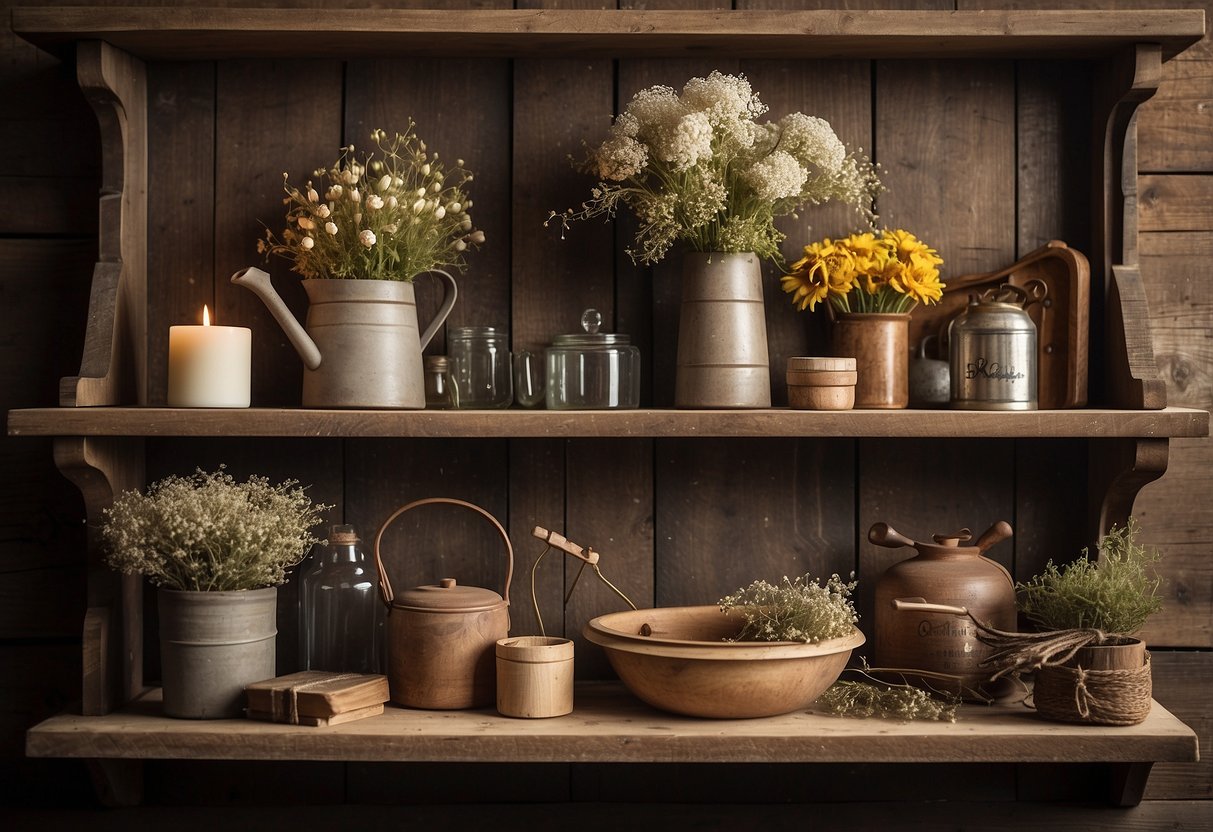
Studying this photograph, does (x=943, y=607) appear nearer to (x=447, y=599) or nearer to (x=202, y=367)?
(x=447, y=599)

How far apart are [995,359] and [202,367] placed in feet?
3.05

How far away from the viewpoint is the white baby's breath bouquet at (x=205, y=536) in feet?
4.05

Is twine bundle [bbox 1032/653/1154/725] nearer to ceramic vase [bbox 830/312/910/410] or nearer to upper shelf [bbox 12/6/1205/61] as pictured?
ceramic vase [bbox 830/312/910/410]

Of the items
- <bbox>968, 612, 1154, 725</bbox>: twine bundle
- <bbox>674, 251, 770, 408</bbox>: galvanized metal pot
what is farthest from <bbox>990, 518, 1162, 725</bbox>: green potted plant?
<bbox>674, 251, 770, 408</bbox>: galvanized metal pot

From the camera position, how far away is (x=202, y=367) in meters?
1.28

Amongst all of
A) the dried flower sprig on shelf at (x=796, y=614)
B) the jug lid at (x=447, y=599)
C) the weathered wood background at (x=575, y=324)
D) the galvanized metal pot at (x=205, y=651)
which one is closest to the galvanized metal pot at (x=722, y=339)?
the weathered wood background at (x=575, y=324)

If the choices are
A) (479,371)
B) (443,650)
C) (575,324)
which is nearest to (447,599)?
(443,650)

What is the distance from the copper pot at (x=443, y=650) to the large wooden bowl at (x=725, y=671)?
0.43 ft

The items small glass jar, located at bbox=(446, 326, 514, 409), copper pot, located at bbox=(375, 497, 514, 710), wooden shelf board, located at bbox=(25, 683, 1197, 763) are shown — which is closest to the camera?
wooden shelf board, located at bbox=(25, 683, 1197, 763)

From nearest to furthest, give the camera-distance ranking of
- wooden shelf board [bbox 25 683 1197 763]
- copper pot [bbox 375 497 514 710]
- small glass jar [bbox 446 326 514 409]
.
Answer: wooden shelf board [bbox 25 683 1197 763], copper pot [bbox 375 497 514 710], small glass jar [bbox 446 326 514 409]

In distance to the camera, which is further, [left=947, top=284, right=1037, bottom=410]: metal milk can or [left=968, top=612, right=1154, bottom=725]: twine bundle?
[left=947, top=284, right=1037, bottom=410]: metal milk can

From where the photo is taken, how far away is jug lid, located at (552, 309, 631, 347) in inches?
53.2

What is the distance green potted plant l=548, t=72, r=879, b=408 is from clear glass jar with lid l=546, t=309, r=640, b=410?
0.23 ft

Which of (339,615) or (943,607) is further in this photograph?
(339,615)
